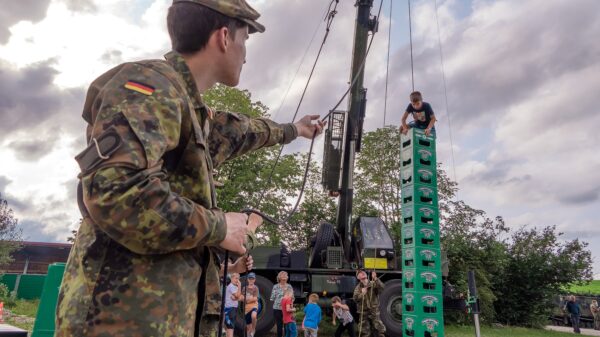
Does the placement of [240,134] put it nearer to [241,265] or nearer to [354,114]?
[241,265]

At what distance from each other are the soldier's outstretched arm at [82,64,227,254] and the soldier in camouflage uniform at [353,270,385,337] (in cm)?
973

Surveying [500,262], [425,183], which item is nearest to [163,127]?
[425,183]

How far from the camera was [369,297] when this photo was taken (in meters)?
10.7

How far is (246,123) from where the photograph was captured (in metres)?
2.38

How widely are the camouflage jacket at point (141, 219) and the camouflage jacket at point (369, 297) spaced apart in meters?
9.73

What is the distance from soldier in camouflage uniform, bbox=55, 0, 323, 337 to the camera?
3.86 ft

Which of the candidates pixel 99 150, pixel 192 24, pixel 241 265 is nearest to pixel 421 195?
pixel 241 265

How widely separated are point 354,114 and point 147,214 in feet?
38.6

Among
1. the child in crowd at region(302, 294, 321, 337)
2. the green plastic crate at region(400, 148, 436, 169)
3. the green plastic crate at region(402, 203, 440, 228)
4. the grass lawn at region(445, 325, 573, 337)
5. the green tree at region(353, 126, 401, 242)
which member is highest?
the green tree at region(353, 126, 401, 242)

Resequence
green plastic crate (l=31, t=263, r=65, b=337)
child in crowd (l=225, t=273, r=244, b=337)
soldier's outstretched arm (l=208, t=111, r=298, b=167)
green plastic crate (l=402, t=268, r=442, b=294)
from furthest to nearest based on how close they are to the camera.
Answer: child in crowd (l=225, t=273, r=244, b=337) → green plastic crate (l=402, t=268, r=442, b=294) → green plastic crate (l=31, t=263, r=65, b=337) → soldier's outstretched arm (l=208, t=111, r=298, b=167)

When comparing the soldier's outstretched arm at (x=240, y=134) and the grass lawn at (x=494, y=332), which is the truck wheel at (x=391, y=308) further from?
the soldier's outstretched arm at (x=240, y=134)

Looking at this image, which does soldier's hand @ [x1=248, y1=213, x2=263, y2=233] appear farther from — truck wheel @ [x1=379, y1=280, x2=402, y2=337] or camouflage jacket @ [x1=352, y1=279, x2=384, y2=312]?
truck wheel @ [x1=379, y1=280, x2=402, y2=337]

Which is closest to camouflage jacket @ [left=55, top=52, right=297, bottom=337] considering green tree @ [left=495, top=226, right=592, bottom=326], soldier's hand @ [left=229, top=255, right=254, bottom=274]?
soldier's hand @ [left=229, top=255, right=254, bottom=274]

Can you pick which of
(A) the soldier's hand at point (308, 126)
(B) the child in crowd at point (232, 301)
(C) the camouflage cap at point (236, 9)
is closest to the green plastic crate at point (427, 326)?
(B) the child in crowd at point (232, 301)
